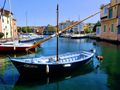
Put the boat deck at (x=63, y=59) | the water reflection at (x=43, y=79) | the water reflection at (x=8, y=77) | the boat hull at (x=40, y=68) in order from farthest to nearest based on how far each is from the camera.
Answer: the boat deck at (x=63, y=59), the boat hull at (x=40, y=68), the water reflection at (x=43, y=79), the water reflection at (x=8, y=77)

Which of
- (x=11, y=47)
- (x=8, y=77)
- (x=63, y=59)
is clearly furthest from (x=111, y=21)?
(x=8, y=77)

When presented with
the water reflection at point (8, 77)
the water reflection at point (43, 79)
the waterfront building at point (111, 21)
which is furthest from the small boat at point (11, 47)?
the waterfront building at point (111, 21)

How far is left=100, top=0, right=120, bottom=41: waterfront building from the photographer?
4762 cm

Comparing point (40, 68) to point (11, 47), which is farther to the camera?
point (11, 47)

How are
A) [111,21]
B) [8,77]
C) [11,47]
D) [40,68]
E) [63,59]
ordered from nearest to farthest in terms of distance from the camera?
[40,68]
[8,77]
[63,59]
[11,47]
[111,21]

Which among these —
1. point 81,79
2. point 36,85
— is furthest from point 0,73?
point 81,79

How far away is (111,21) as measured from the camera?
52219 mm

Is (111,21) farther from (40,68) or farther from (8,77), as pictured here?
(8,77)

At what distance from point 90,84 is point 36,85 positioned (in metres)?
3.43

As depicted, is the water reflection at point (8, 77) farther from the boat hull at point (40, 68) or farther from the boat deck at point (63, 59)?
the boat deck at point (63, 59)

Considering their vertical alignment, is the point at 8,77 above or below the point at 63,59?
below

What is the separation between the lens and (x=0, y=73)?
18312 mm

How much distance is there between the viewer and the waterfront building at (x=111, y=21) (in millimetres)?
47625

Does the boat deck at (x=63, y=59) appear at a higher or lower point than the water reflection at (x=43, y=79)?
higher
